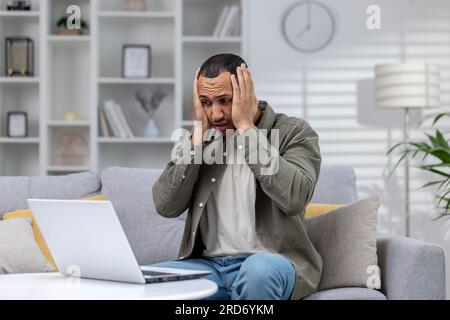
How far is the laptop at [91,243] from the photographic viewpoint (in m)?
1.68

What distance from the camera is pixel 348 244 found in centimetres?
251

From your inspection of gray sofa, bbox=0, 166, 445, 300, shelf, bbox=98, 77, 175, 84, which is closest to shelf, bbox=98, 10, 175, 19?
shelf, bbox=98, 77, 175, 84

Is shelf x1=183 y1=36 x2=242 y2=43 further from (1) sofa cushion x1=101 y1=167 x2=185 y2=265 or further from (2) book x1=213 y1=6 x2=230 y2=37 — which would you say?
(1) sofa cushion x1=101 y1=167 x2=185 y2=265

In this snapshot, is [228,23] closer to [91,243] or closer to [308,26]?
[308,26]

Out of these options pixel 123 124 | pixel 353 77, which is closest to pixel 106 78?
pixel 123 124

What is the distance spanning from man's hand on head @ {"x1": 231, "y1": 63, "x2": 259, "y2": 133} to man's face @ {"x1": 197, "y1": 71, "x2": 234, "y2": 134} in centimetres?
3

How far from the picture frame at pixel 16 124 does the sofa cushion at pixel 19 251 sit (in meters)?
2.05

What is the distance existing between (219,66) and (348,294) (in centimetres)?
78

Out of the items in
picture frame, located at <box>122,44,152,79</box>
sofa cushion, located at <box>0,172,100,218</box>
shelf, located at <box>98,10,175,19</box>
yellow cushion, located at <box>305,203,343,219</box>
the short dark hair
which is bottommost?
yellow cushion, located at <box>305,203,343,219</box>

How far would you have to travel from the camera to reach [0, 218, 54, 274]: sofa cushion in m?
2.69

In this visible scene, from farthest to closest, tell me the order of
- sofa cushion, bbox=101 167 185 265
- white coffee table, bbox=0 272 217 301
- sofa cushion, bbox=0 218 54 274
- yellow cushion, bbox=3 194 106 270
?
sofa cushion, bbox=101 167 185 265
yellow cushion, bbox=3 194 106 270
sofa cushion, bbox=0 218 54 274
white coffee table, bbox=0 272 217 301

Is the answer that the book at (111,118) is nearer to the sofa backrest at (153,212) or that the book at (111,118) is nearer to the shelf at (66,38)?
the shelf at (66,38)

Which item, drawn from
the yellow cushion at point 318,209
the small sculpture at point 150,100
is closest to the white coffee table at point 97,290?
the yellow cushion at point 318,209

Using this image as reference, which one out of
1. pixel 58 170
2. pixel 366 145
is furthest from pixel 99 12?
pixel 366 145
